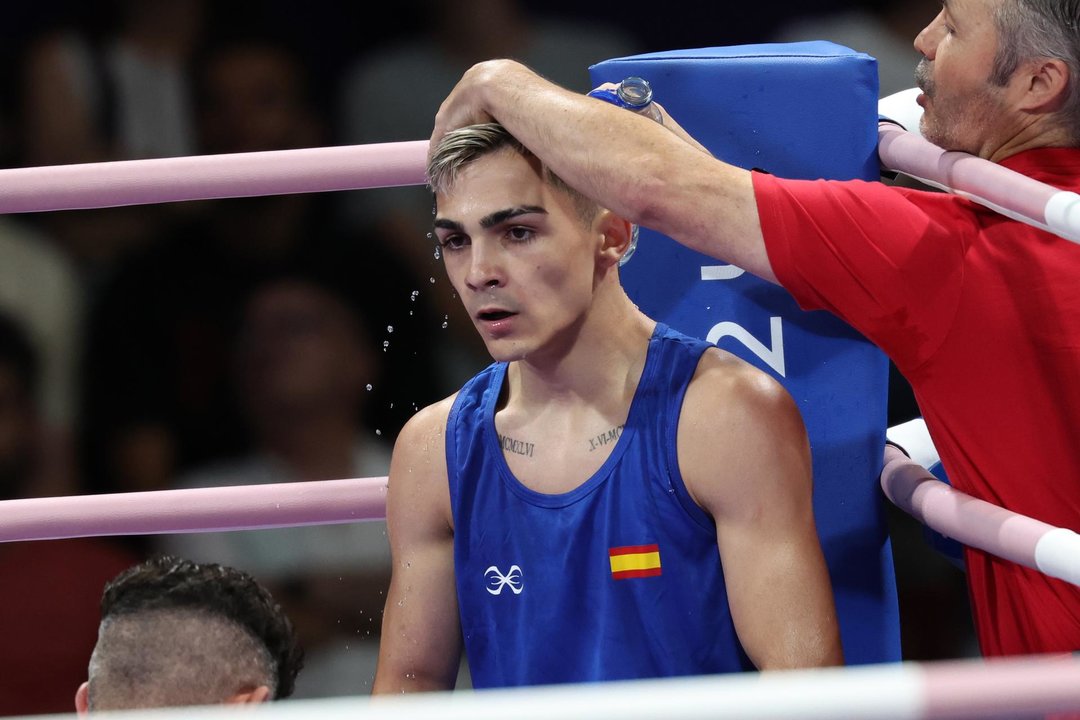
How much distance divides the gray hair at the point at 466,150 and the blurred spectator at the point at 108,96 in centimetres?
160

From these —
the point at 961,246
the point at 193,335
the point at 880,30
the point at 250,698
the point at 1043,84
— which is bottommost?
the point at 250,698

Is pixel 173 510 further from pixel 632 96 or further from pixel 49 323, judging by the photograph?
pixel 49 323

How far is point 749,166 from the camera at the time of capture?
1.34 m

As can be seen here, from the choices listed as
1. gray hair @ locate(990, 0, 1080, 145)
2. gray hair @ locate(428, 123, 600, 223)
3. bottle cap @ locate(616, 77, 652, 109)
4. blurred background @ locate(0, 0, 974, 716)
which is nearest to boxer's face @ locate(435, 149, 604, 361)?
gray hair @ locate(428, 123, 600, 223)

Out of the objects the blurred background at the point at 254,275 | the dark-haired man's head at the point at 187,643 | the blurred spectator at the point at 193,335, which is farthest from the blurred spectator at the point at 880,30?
the dark-haired man's head at the point at 187,643

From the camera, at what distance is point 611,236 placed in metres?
1.31

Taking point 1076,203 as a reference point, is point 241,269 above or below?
above

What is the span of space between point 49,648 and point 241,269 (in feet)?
2.72

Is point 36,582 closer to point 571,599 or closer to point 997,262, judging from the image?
point 571,599

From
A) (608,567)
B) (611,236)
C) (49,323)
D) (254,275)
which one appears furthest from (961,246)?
(49,323)

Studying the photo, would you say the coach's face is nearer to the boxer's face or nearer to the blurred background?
the boxer's face

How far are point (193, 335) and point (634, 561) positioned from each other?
5.34 ft

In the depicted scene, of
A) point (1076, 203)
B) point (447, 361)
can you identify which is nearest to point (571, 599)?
point (1076, 203)

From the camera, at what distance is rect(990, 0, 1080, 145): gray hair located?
1.19 m
